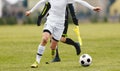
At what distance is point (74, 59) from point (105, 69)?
413cm

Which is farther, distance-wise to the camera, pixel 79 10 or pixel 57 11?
pixel 79 10

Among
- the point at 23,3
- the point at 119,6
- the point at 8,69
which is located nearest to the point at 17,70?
the point at 8,69

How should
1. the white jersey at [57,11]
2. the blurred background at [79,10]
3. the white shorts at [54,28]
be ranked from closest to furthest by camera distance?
the white shorts at [54,28]
the white jersey at [57,11]
the blurred background at [79,10]

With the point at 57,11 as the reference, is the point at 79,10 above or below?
below

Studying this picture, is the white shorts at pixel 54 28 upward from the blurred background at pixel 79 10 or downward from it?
upward

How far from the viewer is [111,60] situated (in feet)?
63.6

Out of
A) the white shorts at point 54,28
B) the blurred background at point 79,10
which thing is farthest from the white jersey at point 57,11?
the blurred background at point 79,10

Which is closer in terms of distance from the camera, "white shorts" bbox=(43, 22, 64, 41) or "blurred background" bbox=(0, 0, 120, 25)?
"white shorts" bbox=(43, 22, 64, 41)

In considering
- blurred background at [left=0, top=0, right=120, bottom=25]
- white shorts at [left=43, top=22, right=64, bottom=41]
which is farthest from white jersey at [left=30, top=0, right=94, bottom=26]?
blurred background at [left=0, top=0, right=120, bottom=25]

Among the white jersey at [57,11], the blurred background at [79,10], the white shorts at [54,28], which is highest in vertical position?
the white jersey at [57,11]

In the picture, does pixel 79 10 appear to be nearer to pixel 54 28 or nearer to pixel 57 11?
pixel 57 11

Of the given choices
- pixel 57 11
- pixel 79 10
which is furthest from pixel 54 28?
pixel 79 10

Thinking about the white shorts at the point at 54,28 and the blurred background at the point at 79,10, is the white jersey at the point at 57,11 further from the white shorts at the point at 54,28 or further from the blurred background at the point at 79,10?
the blurred background at the point at 79,10

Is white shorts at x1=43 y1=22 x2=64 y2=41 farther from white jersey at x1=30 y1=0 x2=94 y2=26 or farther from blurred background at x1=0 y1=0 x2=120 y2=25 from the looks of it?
blurred background at x1=0 y1=0 x2=120 y2=25
